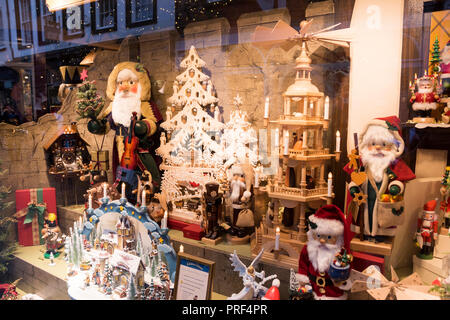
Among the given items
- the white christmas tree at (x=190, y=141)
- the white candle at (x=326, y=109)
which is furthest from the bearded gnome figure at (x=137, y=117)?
the white candle at (x=326, y=109)

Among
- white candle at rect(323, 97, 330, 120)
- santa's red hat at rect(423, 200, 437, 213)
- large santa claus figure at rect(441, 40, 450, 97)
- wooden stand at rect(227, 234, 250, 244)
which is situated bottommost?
wooden stand at rect(227, 234, 250, 244)

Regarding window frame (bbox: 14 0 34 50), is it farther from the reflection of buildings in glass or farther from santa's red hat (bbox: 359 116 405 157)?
santa's red hat (bbox: 359 116 405 157)

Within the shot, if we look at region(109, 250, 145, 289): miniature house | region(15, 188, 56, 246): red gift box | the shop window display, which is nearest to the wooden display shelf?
the shop window display

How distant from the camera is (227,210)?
8.09 feet

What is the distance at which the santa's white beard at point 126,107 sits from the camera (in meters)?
2.67

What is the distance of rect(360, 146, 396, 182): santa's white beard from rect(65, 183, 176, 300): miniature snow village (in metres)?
1.10

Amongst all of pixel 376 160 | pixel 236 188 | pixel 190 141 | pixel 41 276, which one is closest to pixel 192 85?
pixel 190 141

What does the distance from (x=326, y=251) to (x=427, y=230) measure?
46 cm

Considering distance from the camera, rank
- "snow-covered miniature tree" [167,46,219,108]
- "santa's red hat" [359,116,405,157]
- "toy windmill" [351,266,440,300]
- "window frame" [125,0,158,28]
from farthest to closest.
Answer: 1. "snow-covered miniature tree" [167,46,219,108]
2. "window frame" [125,0,158,28]
3. "santa's red hat" [359,116,405,157]
4. "toy windmill" [351,266,440,300]

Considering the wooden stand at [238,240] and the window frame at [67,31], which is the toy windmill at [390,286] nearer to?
the wooden stand at [238,240]

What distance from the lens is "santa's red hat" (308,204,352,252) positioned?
1.61 metres

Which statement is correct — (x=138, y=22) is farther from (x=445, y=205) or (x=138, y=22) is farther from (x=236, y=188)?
(x=445, y=205)

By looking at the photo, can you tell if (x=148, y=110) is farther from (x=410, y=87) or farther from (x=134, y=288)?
(x=410, y=87)
